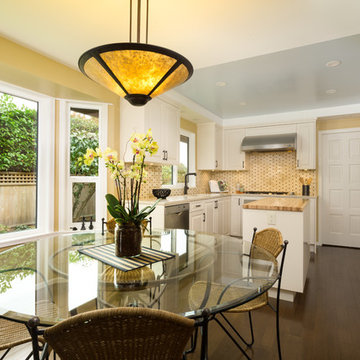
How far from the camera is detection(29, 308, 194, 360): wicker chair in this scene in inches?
26.9

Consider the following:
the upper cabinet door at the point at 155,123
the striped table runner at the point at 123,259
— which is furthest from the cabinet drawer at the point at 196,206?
the striped table runner at the point at 123,259

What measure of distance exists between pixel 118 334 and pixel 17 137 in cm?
277

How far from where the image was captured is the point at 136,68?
4.64 ft

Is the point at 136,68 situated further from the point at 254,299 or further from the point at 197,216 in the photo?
the point at 197,216

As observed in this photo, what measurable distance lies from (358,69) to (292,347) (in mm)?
3285

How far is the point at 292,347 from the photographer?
1922mm

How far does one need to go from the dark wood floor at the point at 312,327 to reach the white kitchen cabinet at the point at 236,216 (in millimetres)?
2341

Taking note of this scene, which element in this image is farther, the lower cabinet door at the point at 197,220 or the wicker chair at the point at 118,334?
the lower cabinet door at the point at 197,220

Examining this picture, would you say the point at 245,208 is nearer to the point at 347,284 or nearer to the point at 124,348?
the point at 347,284

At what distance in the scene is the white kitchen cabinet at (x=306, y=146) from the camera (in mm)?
5074

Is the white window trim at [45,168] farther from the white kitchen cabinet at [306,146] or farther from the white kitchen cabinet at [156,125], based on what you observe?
the white kitchen cabinet at [306,146]

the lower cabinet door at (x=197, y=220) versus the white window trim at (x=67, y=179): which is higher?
the white window trim at (x=67, y=179)

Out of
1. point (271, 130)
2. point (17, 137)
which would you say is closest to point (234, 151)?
point (271, 130)

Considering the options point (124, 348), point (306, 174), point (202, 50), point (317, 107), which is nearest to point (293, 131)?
point (317, 107)
